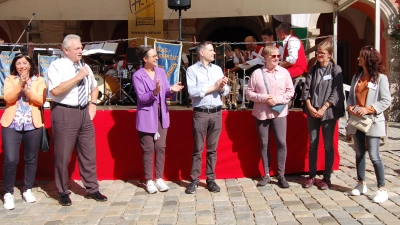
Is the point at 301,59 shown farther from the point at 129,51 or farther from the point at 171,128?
the point at 129,51

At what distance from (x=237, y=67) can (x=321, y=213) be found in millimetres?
3519

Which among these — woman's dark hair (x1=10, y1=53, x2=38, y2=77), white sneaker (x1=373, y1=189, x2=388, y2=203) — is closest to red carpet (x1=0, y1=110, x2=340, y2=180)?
woman's dark hair (x1=10, y1=53, x2=38, y2=77)

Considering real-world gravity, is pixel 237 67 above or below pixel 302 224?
above

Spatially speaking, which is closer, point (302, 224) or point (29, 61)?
point (302, 224)

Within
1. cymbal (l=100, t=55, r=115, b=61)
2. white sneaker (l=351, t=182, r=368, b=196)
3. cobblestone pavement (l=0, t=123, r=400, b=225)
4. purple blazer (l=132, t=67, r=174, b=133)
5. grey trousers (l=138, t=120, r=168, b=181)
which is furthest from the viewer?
cymbal (l=100, t=55, r=115, b=61)

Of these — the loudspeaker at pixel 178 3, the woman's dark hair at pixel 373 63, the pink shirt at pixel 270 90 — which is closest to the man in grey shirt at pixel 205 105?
the pink shirt at pixel 270 90

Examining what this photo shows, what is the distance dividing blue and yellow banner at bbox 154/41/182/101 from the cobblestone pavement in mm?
1984

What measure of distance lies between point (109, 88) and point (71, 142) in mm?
3882

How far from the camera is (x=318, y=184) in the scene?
214 inches

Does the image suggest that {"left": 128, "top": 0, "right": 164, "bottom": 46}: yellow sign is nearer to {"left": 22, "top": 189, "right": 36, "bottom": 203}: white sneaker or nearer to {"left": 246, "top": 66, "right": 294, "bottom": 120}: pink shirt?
{"left": 246, "top": 66, "right": 294, "bottom": 120}: pink shirt

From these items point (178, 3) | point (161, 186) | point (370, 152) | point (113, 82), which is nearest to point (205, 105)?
point (161, 186)

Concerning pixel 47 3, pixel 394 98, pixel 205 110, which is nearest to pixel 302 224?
pixel 205 110

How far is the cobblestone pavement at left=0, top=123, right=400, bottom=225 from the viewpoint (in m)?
4.33

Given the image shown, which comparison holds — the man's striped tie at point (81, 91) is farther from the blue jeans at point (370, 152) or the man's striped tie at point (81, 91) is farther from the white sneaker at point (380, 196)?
the white sneaker at point (380, 196)
